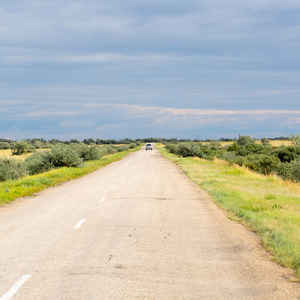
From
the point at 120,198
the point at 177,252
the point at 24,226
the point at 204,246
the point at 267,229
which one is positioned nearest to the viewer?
the point at 177,252

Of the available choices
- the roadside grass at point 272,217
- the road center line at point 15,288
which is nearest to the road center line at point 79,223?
the road center line at point 15,288

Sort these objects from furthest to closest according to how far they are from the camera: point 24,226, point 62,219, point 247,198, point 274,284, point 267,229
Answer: point 247,198
point 62,219
point 24,226
point 267,229
point 274,284

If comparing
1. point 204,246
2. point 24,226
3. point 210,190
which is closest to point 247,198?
point 210,190

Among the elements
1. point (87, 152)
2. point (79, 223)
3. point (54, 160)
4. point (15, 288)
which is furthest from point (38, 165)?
point (15, 288)

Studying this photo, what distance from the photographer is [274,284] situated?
540cm

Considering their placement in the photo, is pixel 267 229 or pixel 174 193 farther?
pixel 174 193

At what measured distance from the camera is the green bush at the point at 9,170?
25.0 meters

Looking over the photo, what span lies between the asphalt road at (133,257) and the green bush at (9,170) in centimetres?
1400

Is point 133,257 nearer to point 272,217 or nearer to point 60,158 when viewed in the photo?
point 272,217

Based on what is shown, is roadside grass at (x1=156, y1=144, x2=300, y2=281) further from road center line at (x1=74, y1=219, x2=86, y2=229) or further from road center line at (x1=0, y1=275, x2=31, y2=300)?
road center line at (x1=74, y1=219, x2=86, y2=229)

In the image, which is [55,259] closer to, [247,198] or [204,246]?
[204,246]

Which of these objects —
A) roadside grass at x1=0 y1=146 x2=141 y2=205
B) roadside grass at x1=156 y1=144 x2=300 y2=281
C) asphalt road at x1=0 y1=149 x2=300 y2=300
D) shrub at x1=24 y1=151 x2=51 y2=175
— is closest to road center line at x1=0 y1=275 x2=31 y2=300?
asphalt road at x1=0 y1=149 x2=300 y2=300

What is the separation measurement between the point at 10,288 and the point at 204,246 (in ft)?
12.7

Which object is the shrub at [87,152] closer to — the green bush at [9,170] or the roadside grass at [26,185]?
the green bush at [9,170]
